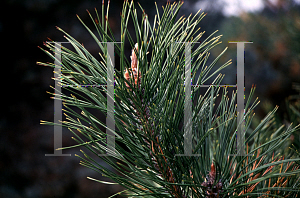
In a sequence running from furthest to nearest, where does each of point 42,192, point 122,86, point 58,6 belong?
point 58,6 < point 42,192 < point 122,86

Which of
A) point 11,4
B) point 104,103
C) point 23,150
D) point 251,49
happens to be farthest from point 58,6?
point 104,103

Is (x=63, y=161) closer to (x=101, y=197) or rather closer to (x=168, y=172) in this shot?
(x=101, y=197)

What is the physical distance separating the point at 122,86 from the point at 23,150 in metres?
1.88

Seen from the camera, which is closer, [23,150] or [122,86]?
[122,86]

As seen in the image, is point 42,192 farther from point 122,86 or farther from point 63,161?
point 122,86

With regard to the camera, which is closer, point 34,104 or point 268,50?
point 34,104

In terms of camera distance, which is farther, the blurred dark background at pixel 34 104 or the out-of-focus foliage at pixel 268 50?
the out-of-focus foliage at pixel 268 50

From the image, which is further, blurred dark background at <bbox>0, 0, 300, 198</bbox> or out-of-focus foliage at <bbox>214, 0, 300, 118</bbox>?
out-of-focus foliage at <bbox>214, 0, 300, 118</bbox>

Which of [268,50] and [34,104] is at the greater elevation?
[268,50]

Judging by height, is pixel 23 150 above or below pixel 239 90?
below

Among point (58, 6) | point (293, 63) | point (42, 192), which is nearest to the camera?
point (42, 192)

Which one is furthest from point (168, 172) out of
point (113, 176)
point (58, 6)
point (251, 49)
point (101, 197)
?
point (251, 49)

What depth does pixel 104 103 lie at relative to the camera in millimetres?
230

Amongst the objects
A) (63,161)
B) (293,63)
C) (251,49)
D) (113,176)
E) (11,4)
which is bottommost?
(63,161)
